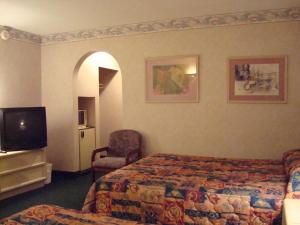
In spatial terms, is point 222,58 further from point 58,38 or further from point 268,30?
point 58,38

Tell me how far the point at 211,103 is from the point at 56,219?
2899mm

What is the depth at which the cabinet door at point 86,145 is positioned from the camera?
5.65 m

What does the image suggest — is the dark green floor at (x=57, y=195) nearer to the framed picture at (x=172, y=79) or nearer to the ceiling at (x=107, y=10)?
the framed picture at (x=172, y=79)

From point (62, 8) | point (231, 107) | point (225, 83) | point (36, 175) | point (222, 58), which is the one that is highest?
point (62, 8)

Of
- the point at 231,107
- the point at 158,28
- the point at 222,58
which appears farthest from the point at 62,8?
the point at 231,107

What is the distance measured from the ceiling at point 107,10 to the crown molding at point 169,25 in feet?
0.34

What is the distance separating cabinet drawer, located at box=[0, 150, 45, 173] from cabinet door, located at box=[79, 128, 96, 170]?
928 millimetres

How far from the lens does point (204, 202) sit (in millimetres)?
2564

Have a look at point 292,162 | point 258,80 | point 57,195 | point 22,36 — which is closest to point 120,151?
point 57,195

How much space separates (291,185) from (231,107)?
6.64 feet

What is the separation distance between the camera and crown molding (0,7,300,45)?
4055 millimetres

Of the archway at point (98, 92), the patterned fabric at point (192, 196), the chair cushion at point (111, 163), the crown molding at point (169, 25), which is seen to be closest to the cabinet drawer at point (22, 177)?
→ the archway at point (98, 92)

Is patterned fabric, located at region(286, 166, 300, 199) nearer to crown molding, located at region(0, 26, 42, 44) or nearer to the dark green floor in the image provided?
the dark green floor

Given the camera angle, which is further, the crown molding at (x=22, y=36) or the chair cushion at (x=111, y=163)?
the crown molding at (x=22, y=36)
